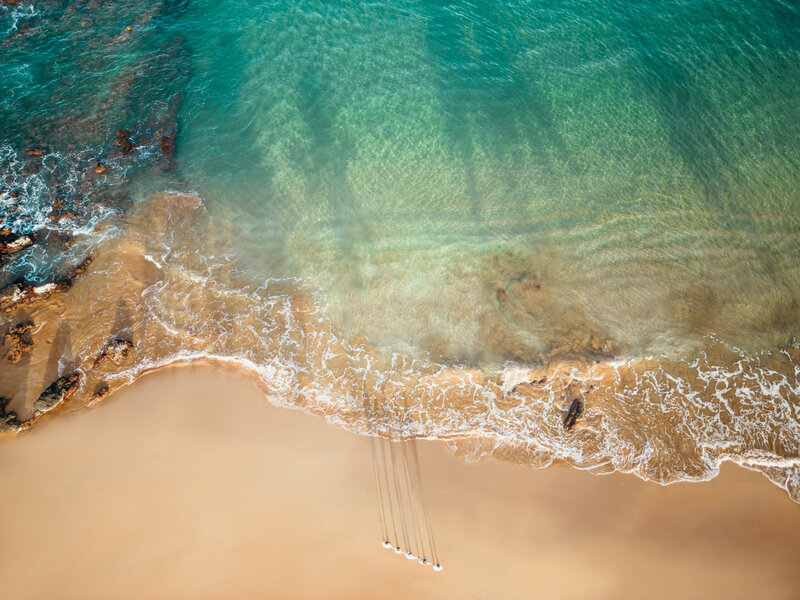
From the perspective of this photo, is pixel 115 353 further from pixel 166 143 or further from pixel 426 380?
pixel 426 380

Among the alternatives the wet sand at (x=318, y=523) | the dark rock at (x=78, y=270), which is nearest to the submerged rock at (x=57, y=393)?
→ the wet sand at (x=318, y=523)

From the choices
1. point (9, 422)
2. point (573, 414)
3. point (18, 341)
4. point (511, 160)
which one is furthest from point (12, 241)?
point (573, 414)

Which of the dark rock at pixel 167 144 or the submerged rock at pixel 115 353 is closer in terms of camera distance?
the submerged rock at pixel 115 353

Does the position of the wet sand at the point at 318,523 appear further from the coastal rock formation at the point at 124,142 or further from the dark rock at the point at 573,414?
the coastal rock formation at the point at 124,142

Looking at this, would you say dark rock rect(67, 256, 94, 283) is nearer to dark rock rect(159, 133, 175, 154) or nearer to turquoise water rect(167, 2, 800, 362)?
turquoise water rect(167, 2, 800, 362)

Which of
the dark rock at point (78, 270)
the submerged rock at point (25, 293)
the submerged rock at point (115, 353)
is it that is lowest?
the submerged rock at point (115, 353)
